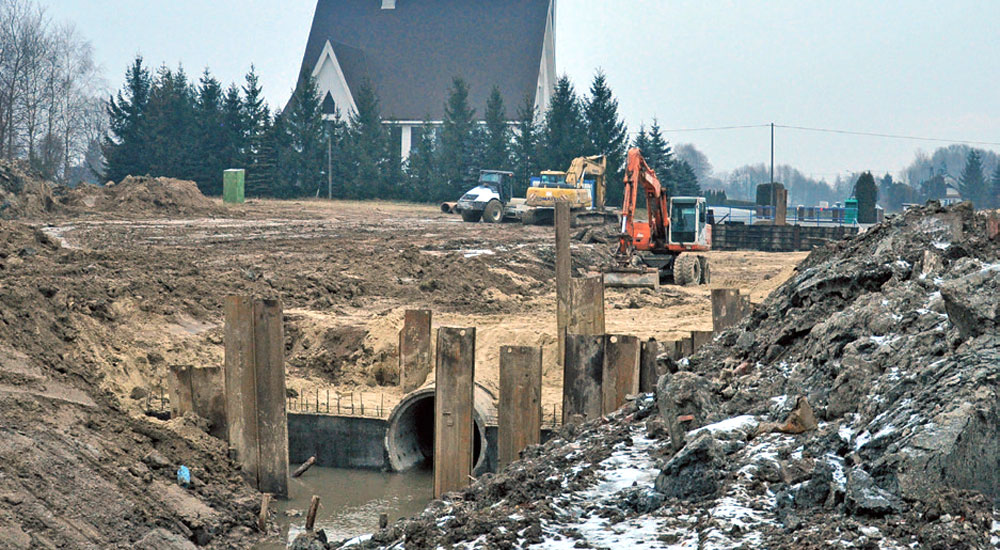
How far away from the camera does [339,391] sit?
12844 millimetres

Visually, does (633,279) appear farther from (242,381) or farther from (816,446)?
(816,446)

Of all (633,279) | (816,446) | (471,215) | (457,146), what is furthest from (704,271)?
(457,146)

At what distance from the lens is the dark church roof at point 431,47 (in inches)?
1923

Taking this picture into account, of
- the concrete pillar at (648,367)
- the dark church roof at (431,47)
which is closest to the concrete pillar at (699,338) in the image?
the concrete pillar at (648,367)

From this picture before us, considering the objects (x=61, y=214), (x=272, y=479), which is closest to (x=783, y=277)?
(x=272, y=479)

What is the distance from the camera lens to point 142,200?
27922 millimetres

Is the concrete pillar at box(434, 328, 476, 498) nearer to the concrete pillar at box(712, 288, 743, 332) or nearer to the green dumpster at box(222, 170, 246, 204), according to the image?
the concrete pillar at box(712, 288, 743, 332)

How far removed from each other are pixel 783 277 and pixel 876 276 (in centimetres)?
1239

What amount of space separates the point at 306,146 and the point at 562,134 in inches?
389

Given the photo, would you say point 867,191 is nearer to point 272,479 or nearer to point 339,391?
point 339,391

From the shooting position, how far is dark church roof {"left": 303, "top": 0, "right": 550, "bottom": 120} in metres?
48.8

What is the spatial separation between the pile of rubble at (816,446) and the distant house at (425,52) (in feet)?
130

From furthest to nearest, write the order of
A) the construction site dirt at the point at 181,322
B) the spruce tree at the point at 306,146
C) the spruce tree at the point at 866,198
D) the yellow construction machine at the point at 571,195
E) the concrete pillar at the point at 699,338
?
the spruce tree at the point at 866,198 < the spruce tree at the point at 306,146 < the yellow construction machine at the point at 571,195 < the concrete pillar at the point at 699,338 < the construction site dirt at the point at 181,322

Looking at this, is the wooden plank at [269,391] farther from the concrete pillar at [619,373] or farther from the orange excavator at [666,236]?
the orange excavator at [666,236]
